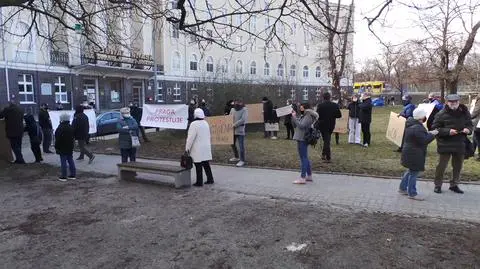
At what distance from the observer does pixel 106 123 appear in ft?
70.9

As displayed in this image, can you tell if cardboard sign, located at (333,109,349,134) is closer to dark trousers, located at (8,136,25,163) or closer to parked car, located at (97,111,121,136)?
dark trousers, located at (8,136,25,163)

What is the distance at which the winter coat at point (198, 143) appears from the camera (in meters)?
→ 8.73

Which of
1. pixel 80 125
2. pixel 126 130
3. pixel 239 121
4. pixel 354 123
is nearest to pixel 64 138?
pixel 126 130

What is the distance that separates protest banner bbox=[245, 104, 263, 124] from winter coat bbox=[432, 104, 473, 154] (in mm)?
12185

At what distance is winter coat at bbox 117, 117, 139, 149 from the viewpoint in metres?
10.6

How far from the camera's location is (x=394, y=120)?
1323 cm

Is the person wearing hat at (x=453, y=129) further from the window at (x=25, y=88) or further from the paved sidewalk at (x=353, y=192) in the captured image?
the window at (x=25, y=88)

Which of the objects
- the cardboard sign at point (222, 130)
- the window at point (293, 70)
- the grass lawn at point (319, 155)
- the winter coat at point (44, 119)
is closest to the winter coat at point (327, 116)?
the grass lawn at point (319, 155)

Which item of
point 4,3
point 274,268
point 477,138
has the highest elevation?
point 4,3

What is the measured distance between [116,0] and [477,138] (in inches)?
376

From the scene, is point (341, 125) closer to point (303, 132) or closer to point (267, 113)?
point (267, 113)

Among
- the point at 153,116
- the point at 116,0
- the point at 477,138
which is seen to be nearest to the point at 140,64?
the point at 153,116

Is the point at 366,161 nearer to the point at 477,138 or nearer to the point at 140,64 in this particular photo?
the point at 477,138

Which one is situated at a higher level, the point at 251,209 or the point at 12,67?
the point at 12,67
